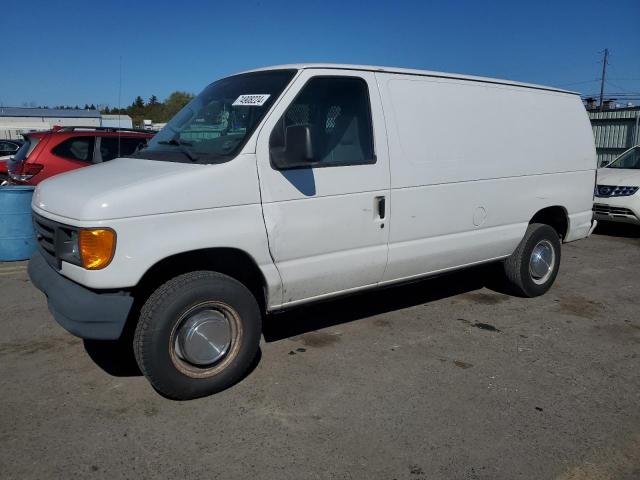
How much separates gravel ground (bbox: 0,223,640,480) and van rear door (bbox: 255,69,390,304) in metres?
0.71

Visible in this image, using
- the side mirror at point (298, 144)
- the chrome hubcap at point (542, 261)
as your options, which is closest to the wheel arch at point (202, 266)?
the side mirror at point (298, 144)

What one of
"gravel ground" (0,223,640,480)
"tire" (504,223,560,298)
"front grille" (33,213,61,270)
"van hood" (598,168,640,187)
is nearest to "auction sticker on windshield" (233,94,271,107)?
"front grille" (33,213,61,270)

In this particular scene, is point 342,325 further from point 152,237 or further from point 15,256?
point 15,256

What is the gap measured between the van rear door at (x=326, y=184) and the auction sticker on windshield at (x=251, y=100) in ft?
0.54

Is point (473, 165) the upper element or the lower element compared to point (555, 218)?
upper

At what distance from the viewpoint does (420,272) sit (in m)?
4.60

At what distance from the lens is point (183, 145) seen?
3.90m

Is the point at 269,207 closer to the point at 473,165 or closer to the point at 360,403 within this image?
the point at 360,403

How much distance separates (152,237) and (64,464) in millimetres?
1307

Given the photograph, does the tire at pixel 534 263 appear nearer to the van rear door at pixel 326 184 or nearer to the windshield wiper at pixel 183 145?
the van rear door at pixel 326 184

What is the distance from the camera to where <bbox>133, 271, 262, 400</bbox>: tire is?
331cm

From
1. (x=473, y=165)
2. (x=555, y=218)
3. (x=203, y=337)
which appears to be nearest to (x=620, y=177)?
(x=555, y=218)

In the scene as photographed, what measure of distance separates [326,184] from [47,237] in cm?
190

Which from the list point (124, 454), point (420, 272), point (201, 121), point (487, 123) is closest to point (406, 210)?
point (420, 272)
